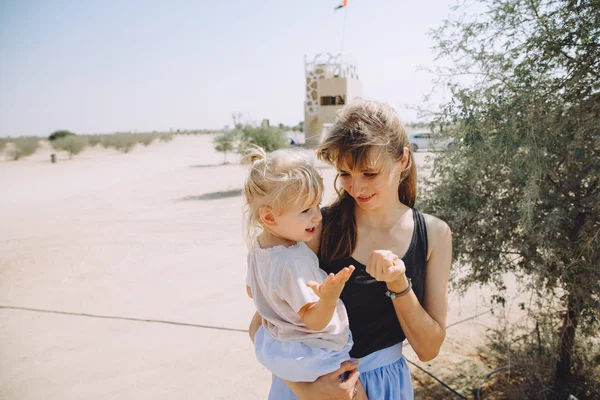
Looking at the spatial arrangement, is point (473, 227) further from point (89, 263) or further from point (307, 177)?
point (89, 263)

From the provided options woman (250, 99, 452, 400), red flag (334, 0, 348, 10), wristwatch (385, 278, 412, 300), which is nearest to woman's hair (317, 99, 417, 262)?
woman (250, 99, 452, 400)

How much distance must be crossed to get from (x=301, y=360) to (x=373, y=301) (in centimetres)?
37

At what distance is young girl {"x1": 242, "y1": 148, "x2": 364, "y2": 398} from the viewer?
1.49 m

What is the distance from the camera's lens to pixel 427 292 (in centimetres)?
166

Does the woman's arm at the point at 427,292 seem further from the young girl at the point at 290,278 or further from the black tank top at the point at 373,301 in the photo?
the young girl at the point at 290,278

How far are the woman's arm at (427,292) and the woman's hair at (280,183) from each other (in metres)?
0.39

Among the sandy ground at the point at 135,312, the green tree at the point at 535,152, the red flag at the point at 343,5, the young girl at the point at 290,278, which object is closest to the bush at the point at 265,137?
the sandy ground at the point at 135,312

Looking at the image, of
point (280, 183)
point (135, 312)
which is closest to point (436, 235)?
point (280, 183)

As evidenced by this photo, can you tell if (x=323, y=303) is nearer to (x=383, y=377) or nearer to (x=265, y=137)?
(x=383, y=377)

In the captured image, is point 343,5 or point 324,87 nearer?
point 343,5

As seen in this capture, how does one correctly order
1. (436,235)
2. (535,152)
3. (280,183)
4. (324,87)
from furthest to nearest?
(324,87) < (535,152) < (436,235) < (280,183)

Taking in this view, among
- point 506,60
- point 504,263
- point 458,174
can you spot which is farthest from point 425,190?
point 506,60

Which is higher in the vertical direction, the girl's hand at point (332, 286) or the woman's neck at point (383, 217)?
the woman's neck at point (383, 217)

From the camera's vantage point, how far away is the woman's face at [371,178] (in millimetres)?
1598
